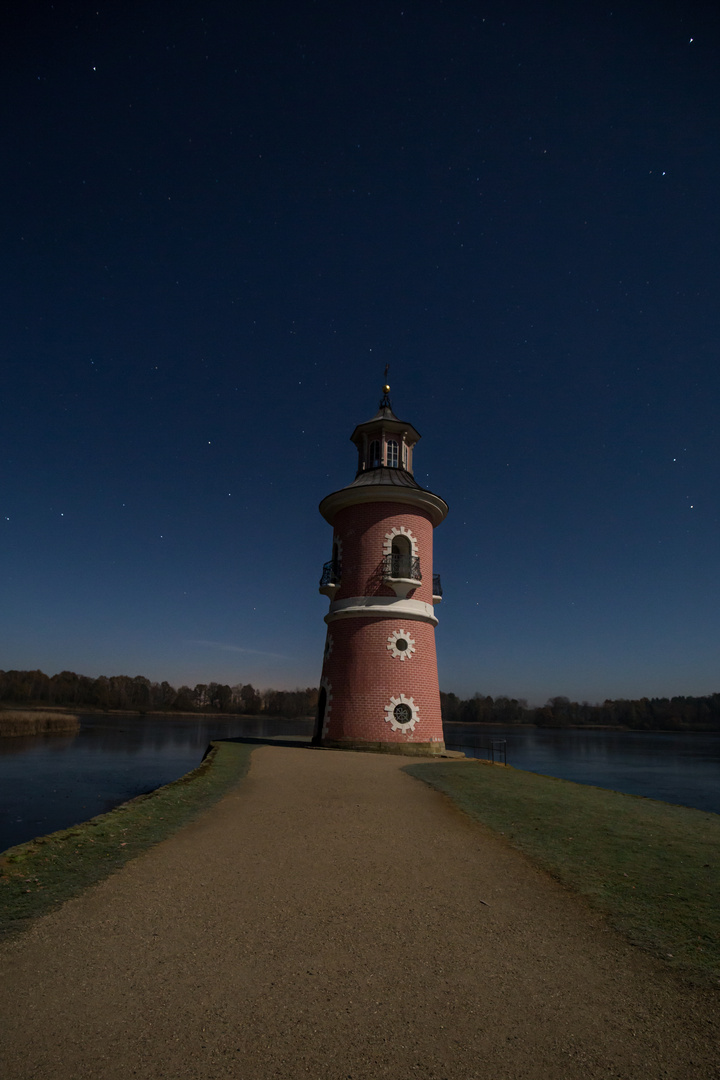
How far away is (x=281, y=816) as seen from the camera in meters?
8.41

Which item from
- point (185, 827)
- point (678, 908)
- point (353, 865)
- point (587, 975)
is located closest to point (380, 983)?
point (587, 975)

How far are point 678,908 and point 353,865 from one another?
3136 mm

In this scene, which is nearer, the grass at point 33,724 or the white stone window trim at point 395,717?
the white stone window trim at point 395,717

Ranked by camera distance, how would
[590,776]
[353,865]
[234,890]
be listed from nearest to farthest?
[234,890], [353,865], [590,776]

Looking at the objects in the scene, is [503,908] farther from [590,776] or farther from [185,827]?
[590,776]

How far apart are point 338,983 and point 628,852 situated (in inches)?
186

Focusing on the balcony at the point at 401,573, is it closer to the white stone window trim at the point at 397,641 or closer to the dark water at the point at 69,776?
the white stone window trim at the point at 397,641

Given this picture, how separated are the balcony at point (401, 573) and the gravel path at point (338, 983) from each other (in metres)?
13.9

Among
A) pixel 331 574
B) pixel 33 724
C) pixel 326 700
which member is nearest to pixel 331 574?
pixel 331 574

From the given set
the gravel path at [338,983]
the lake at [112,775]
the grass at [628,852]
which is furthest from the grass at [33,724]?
the gravel path at [338,983]

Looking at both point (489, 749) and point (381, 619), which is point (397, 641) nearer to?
point (381, 619)

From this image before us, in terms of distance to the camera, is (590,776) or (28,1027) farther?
(590,776)

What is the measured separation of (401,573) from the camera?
20.1 meters

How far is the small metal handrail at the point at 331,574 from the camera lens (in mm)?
21219
